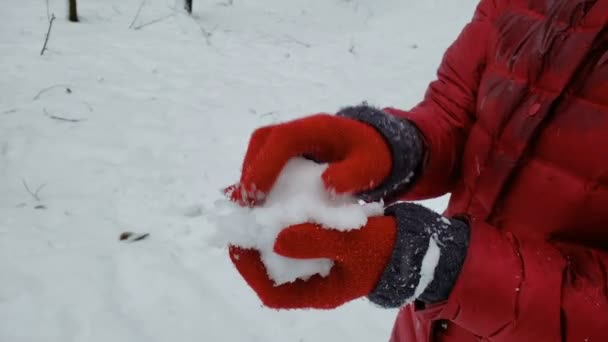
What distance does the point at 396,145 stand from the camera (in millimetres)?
962

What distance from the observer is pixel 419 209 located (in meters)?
0.82

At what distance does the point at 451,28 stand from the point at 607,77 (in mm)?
7992

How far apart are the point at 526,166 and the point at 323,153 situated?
0.42 m

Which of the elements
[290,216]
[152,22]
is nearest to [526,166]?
[290,216]

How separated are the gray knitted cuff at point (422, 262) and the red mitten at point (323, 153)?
12cm

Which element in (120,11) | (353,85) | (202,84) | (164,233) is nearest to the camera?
(164,233)

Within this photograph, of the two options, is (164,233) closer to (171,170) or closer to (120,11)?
(171,170)

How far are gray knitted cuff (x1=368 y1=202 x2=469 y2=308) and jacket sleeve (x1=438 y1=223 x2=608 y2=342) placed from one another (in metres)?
0.02

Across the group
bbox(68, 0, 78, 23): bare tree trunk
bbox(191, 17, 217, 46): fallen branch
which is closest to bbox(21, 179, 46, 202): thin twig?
bbox(191, 17, 217, 46): fallen branch

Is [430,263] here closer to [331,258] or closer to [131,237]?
[331,258]

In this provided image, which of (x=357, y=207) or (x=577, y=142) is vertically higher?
(x=577, y=142)

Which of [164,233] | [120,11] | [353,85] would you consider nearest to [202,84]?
[353,85]

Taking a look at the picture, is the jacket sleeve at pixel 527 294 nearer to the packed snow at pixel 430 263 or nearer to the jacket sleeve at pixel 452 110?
the packed snow at pixel 430 263

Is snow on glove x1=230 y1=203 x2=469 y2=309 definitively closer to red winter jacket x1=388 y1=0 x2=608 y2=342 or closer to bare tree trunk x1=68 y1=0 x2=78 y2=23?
red winter jacket x1=388 y1=0 x2=608 y2=342
